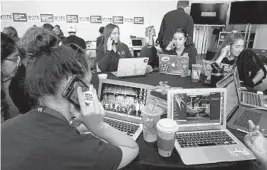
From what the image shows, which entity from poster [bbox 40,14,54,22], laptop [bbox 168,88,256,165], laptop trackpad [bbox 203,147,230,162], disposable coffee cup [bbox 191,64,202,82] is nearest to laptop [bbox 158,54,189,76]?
disposable coffee cup [bbox 191,64,202,82]

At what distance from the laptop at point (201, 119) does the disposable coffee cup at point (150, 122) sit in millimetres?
112

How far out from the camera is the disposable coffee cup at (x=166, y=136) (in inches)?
35.0

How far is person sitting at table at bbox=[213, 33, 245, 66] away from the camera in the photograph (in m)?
2.32

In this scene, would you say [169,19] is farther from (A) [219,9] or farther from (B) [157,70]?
(A) [219,9]

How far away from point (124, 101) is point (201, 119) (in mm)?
477

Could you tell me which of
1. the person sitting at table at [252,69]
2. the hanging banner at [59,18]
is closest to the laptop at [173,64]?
the person sitting at table at [252,69]

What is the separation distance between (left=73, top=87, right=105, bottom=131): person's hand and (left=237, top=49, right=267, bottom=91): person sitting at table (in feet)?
5.97

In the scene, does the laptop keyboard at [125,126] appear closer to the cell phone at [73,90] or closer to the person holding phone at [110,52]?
the cell phone at [73,90]

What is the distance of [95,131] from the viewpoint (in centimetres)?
88

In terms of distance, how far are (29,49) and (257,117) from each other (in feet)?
4.71

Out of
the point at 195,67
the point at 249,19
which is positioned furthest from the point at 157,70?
the point at 249,19

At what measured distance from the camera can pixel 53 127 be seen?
710mm

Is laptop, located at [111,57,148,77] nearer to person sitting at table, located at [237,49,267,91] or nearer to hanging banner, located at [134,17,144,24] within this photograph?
person sitting at table, located at [237,49,267,91]

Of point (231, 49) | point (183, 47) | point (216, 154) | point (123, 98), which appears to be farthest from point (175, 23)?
point (216, 154)
